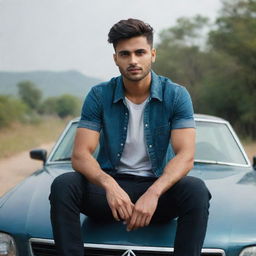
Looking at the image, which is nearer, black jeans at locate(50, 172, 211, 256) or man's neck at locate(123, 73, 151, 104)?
black jeans at locate(50, 172, 211, 256)

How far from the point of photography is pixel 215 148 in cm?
476

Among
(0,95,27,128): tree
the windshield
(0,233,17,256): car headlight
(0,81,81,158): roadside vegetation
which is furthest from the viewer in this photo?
(0,95,27,128): tree

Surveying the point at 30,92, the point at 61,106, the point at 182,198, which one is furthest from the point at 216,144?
Result: the point at 61,106

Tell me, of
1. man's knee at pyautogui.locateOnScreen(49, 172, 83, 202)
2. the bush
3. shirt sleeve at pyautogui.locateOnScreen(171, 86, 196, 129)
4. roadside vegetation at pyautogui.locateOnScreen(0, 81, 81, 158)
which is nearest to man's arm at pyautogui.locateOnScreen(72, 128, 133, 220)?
man's knee at pyautogui.locateOnScreen(49, 172, 83, 202)

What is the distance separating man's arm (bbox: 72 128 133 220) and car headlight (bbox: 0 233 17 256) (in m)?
0.53

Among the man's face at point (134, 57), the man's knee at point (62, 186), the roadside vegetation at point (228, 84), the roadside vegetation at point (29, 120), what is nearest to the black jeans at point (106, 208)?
the man's knee at point (62, 186)

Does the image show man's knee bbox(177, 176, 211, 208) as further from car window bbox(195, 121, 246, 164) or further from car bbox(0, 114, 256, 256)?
car window bbox(195, 121, 246, 164)

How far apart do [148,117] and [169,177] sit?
0.51m

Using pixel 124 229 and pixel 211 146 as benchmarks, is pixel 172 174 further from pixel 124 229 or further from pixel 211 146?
pixel 211 146

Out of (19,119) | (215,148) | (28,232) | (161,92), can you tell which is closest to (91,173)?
(28,232)

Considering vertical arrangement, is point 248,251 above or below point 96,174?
below

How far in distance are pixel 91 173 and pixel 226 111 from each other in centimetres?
3851

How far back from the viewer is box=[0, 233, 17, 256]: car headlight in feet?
9.87

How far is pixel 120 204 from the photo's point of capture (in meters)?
2.84
